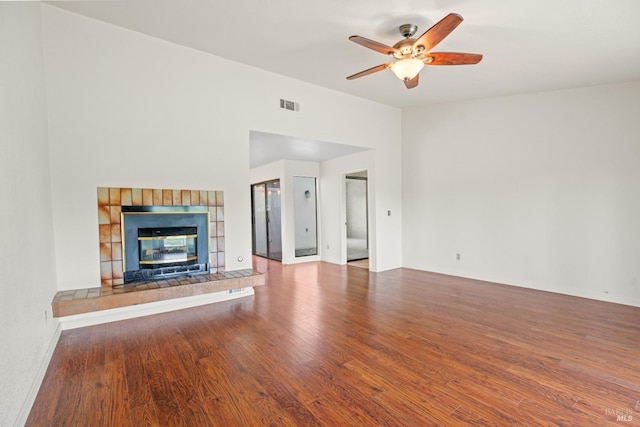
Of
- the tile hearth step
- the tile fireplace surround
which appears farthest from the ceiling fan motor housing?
the tile hearth step

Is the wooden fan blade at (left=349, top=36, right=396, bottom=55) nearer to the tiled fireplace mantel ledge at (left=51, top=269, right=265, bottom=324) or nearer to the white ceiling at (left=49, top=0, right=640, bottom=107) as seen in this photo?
the white ceiling at (left=49, top=0, right=640, bottom=107)

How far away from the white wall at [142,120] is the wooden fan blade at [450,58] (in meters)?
2.11

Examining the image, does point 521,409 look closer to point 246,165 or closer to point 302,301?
point 302,301

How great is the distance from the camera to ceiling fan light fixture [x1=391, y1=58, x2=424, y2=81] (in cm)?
294

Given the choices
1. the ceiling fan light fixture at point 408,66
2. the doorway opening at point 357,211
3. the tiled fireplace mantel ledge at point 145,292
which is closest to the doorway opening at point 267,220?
the tiled fireplace mantel ledge at point 145,292

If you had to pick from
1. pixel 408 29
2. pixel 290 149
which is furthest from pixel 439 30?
pixel 290 149

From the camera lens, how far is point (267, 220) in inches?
302

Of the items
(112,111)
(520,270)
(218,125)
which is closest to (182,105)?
(218,125)

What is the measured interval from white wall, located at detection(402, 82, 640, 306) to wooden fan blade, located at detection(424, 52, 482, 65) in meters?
2.29

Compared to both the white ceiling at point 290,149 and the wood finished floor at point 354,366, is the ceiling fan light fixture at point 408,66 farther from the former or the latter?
the wood finished floor at point 354,366

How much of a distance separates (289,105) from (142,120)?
6.30 feet

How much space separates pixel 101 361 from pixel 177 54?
129 inches

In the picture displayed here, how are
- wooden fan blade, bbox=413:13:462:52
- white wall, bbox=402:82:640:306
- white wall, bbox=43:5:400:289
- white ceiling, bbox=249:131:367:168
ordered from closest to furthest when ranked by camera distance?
wooden fan blade, bbox=413:13:462:52
white wall, bbox=43:5:400:289
white wall, bbox=402:82:640:306
white ceiling, bbox=249:131:367:168

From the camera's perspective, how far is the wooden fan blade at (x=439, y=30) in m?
2.22
